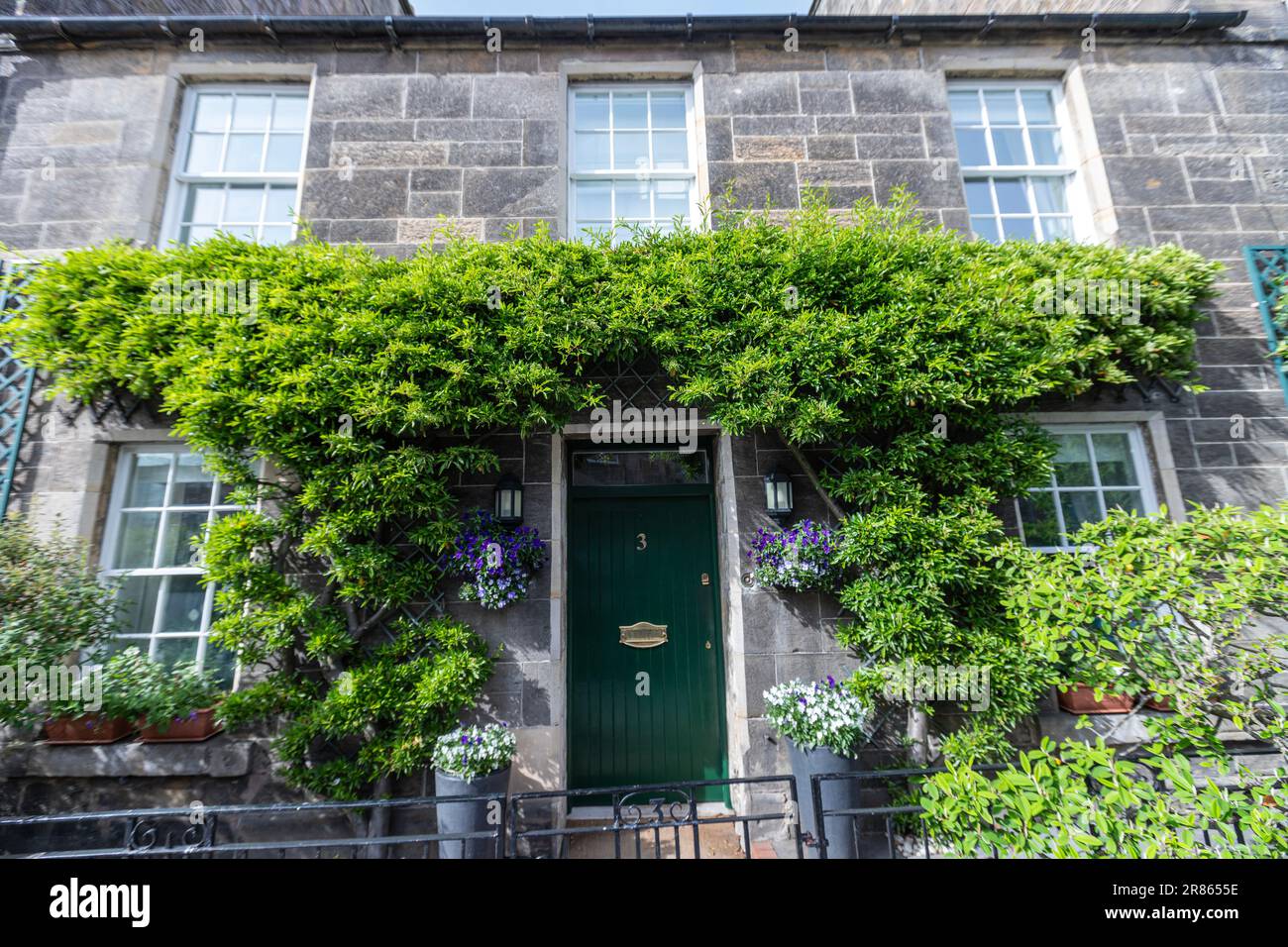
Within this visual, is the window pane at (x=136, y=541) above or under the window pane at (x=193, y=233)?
under

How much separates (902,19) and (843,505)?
4.79 meters

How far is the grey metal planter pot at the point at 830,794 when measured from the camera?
338cm

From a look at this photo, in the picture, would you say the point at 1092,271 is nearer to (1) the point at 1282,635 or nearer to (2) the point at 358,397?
(1) the point at 1282,635

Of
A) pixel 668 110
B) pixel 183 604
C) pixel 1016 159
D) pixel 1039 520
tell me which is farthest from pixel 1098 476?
pixel 183 604

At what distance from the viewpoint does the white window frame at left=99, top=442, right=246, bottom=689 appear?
405 cm

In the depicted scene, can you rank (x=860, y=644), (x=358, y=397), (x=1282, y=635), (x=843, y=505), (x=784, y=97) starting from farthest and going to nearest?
(x=784, y=97)
(x=843, y=505)
(x=860, y=644)
(x=358, y=397)
(x=1282, y=635)

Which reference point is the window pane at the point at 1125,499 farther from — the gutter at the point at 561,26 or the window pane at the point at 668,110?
the window pane at the point at 668,110

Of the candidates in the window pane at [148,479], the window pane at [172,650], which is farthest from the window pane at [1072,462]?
the window pane at [148,479]

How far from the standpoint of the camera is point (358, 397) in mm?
3600

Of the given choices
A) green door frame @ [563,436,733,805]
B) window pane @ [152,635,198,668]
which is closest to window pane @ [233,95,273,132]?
green door frame @ [563,436,733,805]

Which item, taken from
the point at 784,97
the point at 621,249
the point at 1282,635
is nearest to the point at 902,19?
the point at 784,97

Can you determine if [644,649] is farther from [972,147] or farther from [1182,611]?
[972,147]

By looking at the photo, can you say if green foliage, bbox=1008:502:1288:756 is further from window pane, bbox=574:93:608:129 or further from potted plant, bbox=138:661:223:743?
potted plant, bbox=138:661:223:743

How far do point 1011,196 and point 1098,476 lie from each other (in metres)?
2.86
